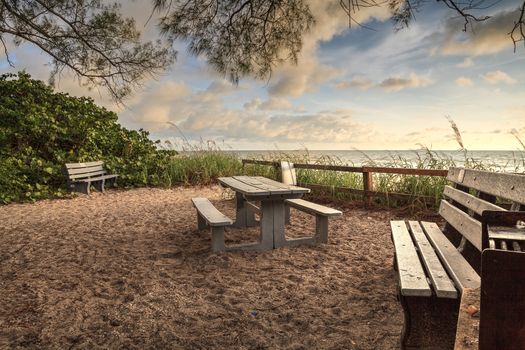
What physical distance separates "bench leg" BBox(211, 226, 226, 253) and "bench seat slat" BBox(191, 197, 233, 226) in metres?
0.12

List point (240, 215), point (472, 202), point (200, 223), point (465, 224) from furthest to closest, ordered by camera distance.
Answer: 1. point (240, 215)
2. point (200, 223)
3. point (472, 202)
4. point (465, 224)

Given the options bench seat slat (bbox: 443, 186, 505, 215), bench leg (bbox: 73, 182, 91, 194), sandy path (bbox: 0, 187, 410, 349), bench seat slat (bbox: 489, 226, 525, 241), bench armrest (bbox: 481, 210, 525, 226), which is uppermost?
bench armrest (bbox: 481, 210, 525, 226)

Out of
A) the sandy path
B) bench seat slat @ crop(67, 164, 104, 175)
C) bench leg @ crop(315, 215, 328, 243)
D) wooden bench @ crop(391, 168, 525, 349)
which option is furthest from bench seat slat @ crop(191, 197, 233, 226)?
bench seat slat @ crop(67, 164, 104, 175)

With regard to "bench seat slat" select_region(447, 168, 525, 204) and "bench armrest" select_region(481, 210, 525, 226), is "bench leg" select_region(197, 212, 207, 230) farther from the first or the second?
"bench armrest" select_region(481, 210, 525, 226)

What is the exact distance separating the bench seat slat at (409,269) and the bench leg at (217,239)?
1.80 metres

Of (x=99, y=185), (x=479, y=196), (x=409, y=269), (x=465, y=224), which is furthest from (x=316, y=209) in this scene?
(x=99, y=185)

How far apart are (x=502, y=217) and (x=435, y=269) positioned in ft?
2.34

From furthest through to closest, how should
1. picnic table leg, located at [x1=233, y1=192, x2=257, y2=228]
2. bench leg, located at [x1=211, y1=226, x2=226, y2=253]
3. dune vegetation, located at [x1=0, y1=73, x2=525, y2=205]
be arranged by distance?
1. dune vegetation, located at [x1=0, y1=73, x2=525, y2=205]
2. picnic table leg, located at [x1=233, y1=192, x2=257, y2=228]
3. bench leg, located at [x1=211, y1=226, x2=226, y2=253]

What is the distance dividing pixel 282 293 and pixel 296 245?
1.42 m

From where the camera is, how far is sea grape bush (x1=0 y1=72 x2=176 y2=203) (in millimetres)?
8797

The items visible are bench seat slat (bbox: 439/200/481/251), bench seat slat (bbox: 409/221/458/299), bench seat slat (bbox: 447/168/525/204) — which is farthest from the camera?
bench seat slat (bbox: 439/200/481/251)

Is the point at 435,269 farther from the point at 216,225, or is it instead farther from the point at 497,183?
the point at 216,225

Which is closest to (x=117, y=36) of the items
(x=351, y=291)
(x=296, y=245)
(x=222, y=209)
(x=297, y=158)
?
(x=222, y=209)

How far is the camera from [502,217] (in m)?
1.53
